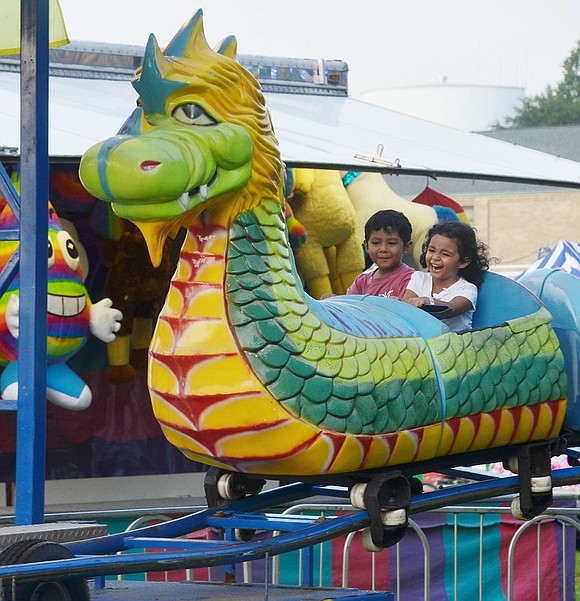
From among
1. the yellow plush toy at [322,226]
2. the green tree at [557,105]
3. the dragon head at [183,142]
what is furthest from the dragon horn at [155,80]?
the green tree at [557,105]

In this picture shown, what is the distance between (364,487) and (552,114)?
61444mm

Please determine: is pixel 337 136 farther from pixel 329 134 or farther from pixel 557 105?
pixel 557 105

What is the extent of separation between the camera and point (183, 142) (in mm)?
2850

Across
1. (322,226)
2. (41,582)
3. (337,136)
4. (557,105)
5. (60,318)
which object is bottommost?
(41,582)

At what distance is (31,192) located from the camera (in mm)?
3686

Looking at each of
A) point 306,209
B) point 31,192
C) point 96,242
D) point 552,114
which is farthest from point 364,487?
point 552,114

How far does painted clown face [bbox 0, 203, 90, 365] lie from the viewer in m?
5.42

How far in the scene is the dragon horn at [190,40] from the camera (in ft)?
9.79

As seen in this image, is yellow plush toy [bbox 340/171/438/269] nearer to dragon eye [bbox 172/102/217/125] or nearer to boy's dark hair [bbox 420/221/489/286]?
boy's dark hair [bbox 420/221/489/286]

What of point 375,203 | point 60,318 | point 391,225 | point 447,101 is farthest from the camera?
point 447,101

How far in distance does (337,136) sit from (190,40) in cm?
388

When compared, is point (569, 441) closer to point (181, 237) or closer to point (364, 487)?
point (364, 487)

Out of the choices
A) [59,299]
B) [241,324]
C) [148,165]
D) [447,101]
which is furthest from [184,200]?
[447,101]

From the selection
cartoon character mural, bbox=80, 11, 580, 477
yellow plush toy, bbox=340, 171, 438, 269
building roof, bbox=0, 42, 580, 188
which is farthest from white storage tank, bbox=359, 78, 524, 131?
cartoon character mural, bbox=80, 11, 580, 477
